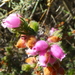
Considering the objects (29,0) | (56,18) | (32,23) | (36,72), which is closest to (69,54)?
(56,18)

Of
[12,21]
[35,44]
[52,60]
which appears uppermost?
[12,21]

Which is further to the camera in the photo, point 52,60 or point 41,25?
point 41,25

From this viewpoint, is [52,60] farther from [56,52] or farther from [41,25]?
[41,25]

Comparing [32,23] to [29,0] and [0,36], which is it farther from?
[0,36]

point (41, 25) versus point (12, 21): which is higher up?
point (12, 21)

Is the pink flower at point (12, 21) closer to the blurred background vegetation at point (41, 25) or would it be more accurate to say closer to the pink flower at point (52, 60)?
the pink flower at point (52, 60)

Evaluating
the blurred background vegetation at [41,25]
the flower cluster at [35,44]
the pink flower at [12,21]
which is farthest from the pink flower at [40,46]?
the blurred background vegetation at [41,25]

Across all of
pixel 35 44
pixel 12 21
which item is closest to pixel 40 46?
pixel 35 44

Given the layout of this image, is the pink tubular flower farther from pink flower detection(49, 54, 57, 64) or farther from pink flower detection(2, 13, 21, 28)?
pink flower detection(2, 13, 21, 28)
